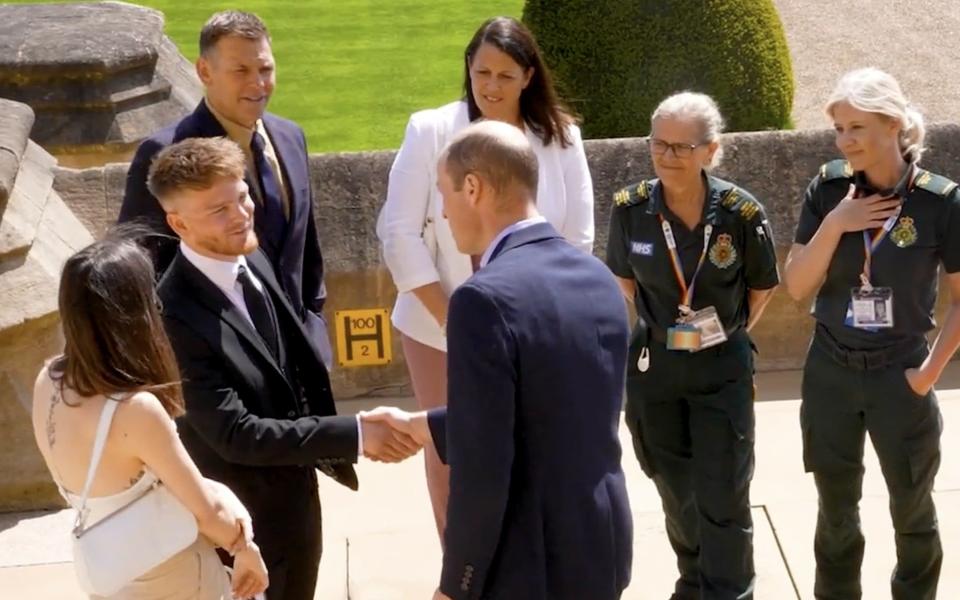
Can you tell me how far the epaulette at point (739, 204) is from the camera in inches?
186

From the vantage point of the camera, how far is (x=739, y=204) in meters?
4.73

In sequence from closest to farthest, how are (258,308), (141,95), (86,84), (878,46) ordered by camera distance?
1. (258,308)
2. (86,84)
3. (141,95)
4. (878,46)

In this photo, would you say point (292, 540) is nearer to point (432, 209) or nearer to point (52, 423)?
point (52, 423)

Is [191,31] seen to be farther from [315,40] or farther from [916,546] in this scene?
[916,546]

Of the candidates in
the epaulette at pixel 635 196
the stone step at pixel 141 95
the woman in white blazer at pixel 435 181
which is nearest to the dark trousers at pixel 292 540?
the woman in white blazer at pixel 435 181

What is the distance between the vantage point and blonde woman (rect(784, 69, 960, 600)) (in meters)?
4.54

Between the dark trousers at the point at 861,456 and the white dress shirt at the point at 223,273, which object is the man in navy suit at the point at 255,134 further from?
the dark trousers at the point at 861,456

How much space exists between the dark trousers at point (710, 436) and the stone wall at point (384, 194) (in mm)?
2346

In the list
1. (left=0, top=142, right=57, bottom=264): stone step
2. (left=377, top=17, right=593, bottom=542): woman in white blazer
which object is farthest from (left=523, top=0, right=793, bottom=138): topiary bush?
(left=377, top=17, right=593, bottom=542): woman in white blazer

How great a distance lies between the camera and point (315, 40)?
15.8m

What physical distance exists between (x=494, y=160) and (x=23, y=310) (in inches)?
120

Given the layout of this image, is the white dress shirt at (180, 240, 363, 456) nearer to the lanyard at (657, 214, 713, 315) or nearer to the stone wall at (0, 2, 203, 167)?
the lanyard at (657, 214, 713, 315)

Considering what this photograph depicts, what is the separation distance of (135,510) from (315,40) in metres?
12.8

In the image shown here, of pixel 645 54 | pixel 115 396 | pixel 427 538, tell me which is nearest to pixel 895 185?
pixel 427 538
